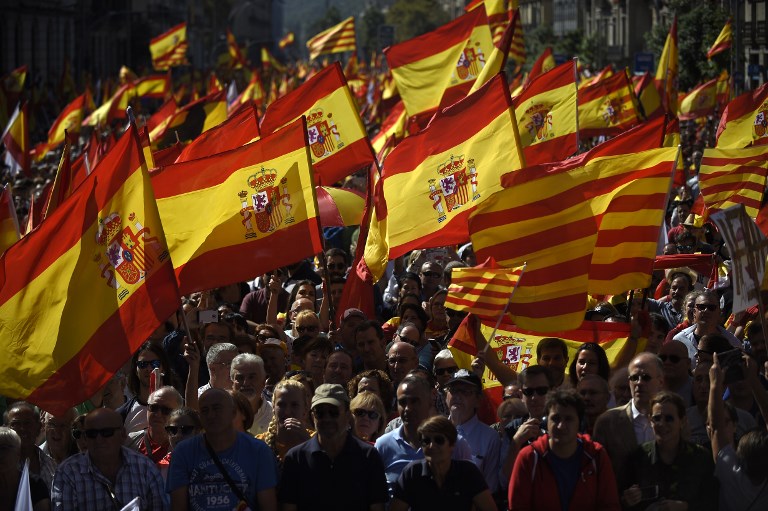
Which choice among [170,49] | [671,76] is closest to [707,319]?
[671,76]

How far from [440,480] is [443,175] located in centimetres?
528

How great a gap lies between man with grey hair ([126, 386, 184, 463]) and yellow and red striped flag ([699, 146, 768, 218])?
6.65 m

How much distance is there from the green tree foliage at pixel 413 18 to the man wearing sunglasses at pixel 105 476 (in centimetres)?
12778

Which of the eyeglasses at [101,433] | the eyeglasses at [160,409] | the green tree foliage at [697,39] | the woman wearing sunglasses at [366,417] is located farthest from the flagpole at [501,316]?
the green tree foliage at [697,39]

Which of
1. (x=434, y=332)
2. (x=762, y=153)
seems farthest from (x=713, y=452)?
(x=762, y=153)

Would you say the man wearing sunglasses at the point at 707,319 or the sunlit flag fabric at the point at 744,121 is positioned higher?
the man wearing sunglasses at the point at 707,319

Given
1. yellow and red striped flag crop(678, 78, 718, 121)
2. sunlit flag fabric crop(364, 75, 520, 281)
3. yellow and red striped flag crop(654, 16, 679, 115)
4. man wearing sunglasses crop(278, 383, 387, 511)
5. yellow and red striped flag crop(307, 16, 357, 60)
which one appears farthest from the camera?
yellow and red striped flag crop(307, 16, 357, 60)

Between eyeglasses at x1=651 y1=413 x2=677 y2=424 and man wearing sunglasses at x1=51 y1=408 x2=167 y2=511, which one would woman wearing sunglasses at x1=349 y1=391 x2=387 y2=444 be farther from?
eyeglasses at x1=651 y1=413 x2=677 y2=424

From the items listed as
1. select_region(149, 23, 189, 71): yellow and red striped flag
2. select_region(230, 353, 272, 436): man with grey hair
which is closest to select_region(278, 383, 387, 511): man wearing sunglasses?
select_region(230, 353, 272, 436): man with grey hair

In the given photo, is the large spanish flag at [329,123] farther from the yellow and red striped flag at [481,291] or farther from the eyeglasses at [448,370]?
the eyeglasses at [448,370]

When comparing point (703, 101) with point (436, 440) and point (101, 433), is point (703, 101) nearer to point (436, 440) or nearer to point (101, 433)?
point (436, 440)

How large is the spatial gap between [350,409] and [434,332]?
3839mm

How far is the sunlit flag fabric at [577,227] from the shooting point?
1025 cm

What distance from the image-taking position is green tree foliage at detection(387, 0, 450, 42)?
138 m
